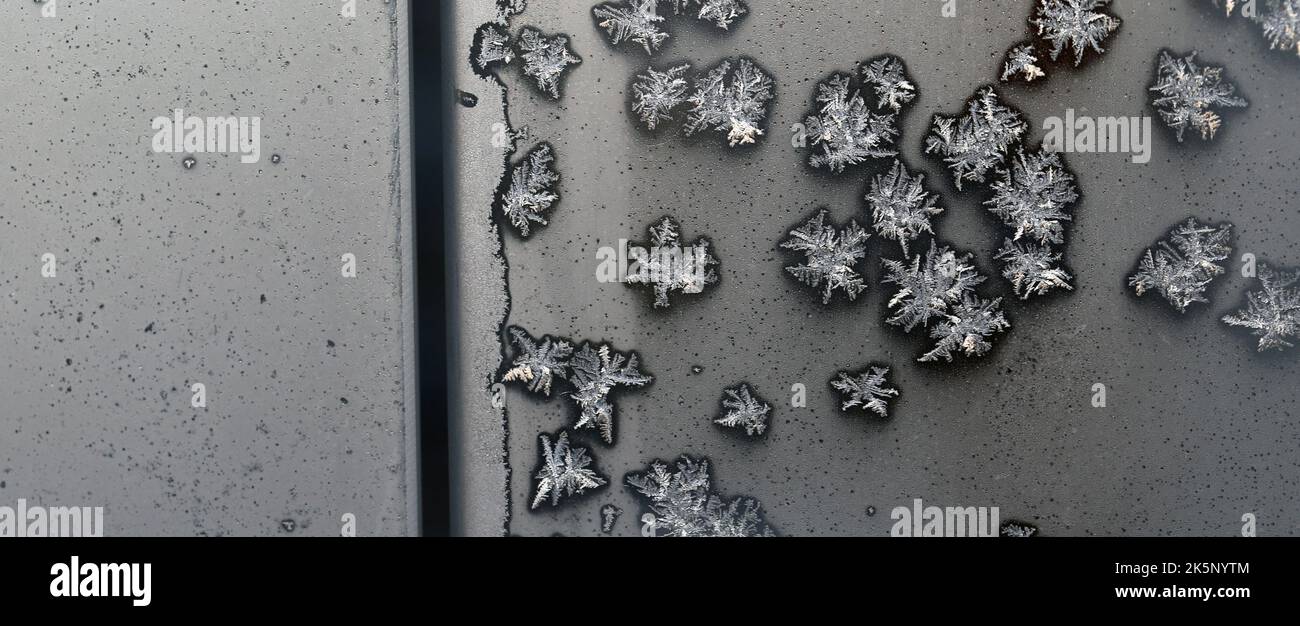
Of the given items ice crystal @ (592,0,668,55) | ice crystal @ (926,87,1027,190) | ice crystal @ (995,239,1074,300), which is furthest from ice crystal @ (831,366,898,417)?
ice crystal @ (592,0,668,55)

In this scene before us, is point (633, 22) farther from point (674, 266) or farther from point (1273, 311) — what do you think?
point (1273, 311)

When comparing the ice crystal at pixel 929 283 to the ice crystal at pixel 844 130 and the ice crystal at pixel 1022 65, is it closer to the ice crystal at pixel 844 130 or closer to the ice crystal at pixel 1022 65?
the ice crystal at pixel 844 130

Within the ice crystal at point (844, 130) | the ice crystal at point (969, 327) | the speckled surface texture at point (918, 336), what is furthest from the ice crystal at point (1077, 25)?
the ice crystal at point (969, 327)

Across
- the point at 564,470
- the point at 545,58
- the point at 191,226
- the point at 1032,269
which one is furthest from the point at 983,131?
the point at 191,226

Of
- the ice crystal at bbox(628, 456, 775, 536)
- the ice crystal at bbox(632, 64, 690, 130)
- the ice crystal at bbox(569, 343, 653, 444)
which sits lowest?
the ice crystal at bbox(628, 456, 775, 536)

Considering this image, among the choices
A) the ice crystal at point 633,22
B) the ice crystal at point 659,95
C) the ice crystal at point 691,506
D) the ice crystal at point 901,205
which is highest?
the ice crystal at point 633,22

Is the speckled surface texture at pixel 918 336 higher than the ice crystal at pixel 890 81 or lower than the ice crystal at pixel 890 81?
lower

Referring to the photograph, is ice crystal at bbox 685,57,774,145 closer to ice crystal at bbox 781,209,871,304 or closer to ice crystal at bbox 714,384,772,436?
ice crystal at bbox 781,209,871,304
